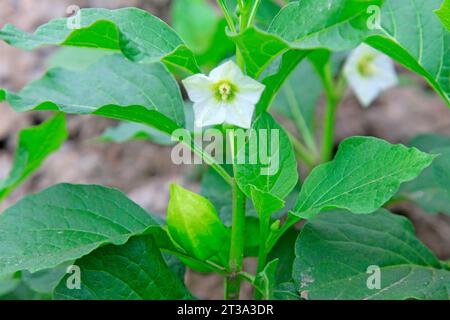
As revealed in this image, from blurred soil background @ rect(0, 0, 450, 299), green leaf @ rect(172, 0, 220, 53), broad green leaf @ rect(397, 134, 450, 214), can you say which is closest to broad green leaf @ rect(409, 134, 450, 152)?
broad green leaf @ rect(397, 134, 450, 214)

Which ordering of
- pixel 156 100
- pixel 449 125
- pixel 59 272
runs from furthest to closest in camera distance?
1. pixel 449 125
2. pixel 59 272
3. pixel 156 100

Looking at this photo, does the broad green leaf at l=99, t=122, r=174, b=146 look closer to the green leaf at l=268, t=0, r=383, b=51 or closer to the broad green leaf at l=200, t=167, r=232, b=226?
the broad green leaf at l=200, t=167, r=232, b=226

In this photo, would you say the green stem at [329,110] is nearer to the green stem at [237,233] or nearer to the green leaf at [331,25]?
the green stem at [237,233]

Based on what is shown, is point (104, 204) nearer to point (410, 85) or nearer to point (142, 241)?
point (142, 241)

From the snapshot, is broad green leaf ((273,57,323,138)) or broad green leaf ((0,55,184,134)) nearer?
broad green leaf ((0,55,184,134))
